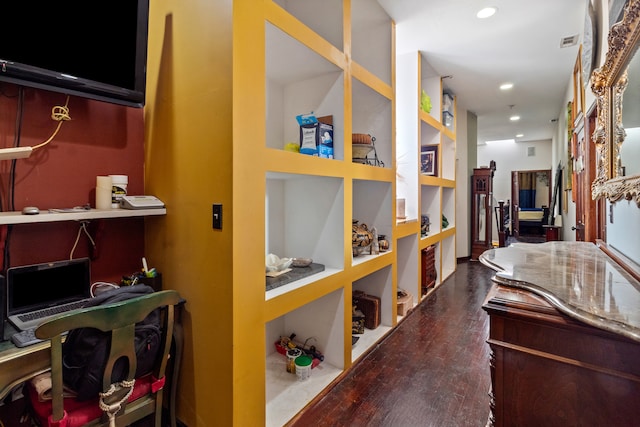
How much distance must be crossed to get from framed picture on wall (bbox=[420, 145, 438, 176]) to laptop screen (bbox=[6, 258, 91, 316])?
416cm

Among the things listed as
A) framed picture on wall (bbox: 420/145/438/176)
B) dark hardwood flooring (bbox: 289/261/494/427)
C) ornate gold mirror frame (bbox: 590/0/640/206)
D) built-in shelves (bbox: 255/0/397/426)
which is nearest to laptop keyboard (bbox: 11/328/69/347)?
built-in shelves (bbox: 255/0/397/426)

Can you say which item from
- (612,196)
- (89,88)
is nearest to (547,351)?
(612,196)

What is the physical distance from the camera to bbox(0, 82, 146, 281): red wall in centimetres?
155

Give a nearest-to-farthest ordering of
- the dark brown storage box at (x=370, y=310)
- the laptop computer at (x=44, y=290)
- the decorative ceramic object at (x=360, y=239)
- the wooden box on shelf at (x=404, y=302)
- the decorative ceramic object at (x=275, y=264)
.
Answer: the laptop computer at (x=44, y=290)
the decorative ceramic object at (x=275, y=264)
the decorative ceramic object at (x=360, y=239)
the dark brown storage box at (x=370, y=310)
the wooden box on shelf at (x=404, y=302)

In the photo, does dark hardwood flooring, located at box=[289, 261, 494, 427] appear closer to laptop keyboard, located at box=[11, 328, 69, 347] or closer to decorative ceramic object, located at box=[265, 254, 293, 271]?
decorative ceramic object, located at box=[265, 254, 293, 271]

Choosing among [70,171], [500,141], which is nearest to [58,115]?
[70,171]

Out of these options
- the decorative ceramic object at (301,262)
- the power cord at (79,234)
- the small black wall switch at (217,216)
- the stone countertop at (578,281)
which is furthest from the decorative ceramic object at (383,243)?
the power cord at (79,234)

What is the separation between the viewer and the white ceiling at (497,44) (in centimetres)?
292

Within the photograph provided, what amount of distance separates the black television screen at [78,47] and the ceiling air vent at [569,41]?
166 inches

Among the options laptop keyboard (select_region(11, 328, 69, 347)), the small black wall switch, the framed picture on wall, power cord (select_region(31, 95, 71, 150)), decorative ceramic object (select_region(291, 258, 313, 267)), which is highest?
the framed picture on wall

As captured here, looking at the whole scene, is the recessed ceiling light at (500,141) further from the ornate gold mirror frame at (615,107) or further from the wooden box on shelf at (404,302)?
the ornate gold mirror frame at (615,107)

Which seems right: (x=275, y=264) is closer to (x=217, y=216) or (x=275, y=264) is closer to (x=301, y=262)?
(x=301, y=262)

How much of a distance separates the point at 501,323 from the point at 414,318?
248cm

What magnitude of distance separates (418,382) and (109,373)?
194 cm
